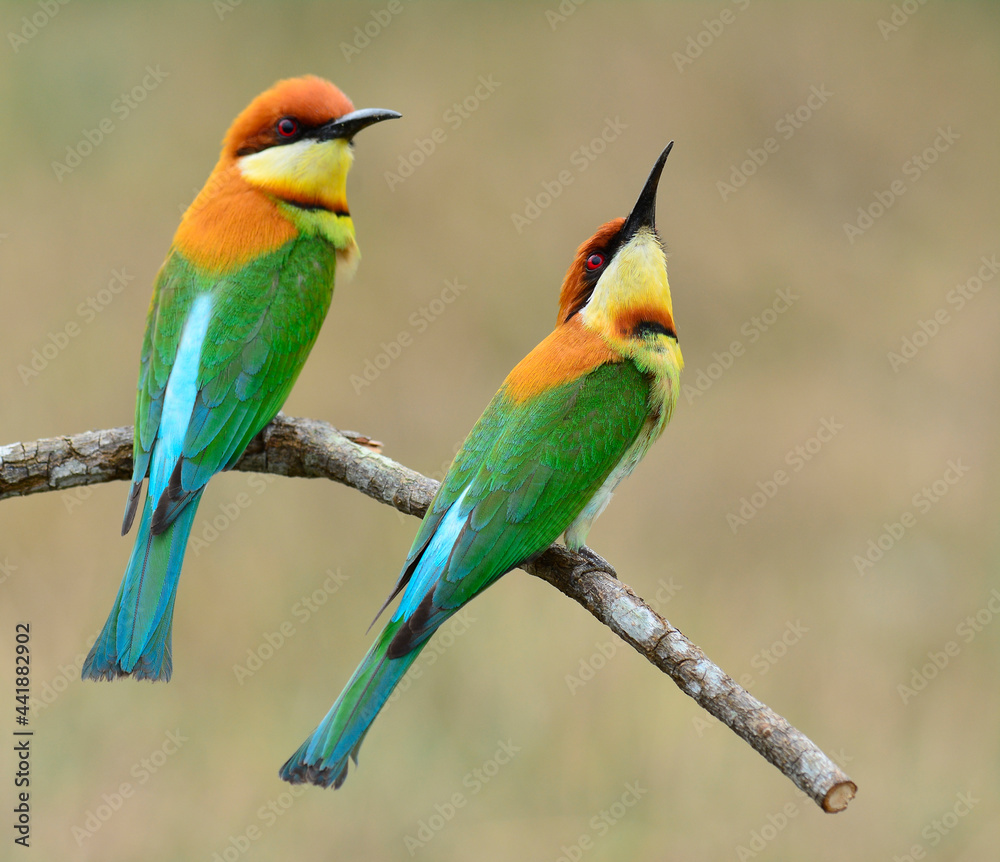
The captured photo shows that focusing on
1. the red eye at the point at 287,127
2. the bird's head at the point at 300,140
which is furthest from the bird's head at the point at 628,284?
the red eye at the point at 287,127

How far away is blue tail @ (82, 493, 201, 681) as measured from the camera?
2.45 metres

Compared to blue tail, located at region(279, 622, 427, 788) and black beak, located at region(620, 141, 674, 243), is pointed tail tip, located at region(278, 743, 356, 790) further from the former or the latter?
black beak, located at region(620, 141, 674, 243)

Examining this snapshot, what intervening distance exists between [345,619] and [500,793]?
0.97 m

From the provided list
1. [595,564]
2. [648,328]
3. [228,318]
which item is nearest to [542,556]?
[595,564]

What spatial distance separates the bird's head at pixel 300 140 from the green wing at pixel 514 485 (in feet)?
3.62

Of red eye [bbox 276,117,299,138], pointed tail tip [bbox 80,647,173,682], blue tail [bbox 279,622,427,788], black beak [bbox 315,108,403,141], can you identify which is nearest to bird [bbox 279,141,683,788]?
blue tail [bbox 279,622,427,788]

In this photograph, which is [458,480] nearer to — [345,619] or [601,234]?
[601,234]

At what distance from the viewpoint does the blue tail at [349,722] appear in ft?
6.45

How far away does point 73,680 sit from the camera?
12.4ft

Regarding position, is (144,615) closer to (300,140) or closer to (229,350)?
(229,350)

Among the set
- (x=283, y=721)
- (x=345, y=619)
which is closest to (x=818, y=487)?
(x=345, y=619)

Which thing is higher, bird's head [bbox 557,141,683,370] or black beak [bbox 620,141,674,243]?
black beak [bbox 620,141,674,243]

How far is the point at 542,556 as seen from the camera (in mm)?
2490

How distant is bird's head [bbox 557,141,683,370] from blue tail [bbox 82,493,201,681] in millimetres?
1194
